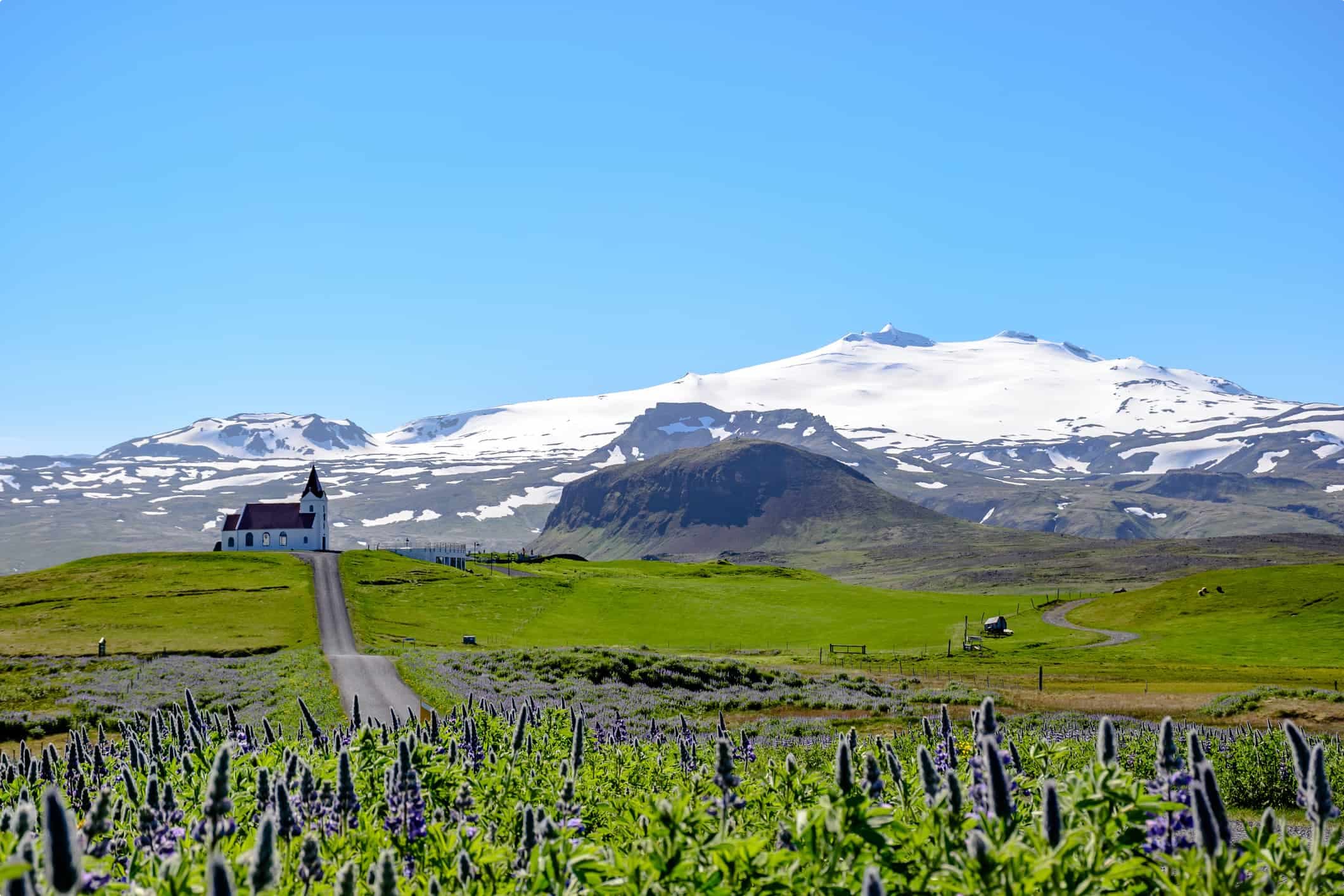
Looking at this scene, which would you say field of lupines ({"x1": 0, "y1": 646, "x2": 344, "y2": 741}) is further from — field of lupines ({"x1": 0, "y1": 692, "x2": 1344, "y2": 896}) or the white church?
the white church

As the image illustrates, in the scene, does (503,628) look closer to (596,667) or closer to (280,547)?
(596,667)

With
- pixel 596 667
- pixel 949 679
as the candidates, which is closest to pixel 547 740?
pixel 596 667

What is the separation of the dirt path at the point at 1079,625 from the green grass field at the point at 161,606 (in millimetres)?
77638

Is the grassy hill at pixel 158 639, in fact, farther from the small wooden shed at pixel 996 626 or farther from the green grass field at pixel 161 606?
the small wooden shed at pixel 996 626

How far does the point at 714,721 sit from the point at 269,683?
24.5 m

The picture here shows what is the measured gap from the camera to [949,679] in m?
75.9

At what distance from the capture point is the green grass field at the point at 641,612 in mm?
105375

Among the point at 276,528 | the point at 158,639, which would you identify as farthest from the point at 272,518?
the point at 158,639

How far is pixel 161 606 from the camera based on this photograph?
99.8m

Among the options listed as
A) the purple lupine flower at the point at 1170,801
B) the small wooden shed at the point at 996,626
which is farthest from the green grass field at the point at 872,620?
the purple lupine flower at the point at 1170,801

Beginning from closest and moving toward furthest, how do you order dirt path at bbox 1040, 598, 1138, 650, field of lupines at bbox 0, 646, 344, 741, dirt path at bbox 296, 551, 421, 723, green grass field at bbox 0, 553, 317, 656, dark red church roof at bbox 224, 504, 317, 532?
field of lupines at bbox 0, 646, 344, 741
dirt path at bbox 296, 551, 421, 723
green grass field at bbox 0, 553, 317, 656
dirt path at bbox 1040, 598, 1138, 650
dark red church roof at bbox 224, 504, 317, 532

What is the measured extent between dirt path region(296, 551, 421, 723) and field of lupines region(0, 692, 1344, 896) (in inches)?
445

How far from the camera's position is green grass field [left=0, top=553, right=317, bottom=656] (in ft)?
269

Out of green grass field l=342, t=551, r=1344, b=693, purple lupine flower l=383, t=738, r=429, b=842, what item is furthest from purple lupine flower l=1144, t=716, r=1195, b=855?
green grass field l=342, t=551, r=1344, b=693
